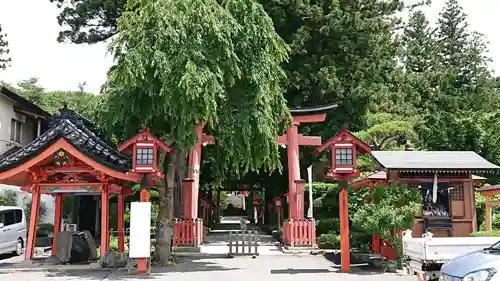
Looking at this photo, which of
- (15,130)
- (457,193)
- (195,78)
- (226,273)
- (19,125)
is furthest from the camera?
(19,125)

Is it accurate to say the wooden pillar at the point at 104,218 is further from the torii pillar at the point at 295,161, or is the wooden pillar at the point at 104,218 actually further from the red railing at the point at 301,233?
the torii pillar at the point at 295,161

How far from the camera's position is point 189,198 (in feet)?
70.4

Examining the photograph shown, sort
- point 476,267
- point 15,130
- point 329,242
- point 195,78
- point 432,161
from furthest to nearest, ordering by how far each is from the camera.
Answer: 1. point 15,130
2. point 329,242
3. point 432,161
4. point 195,78
5. point 476,267

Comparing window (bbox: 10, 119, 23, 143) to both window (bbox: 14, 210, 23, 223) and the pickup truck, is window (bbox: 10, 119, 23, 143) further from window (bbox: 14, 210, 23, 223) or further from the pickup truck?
the pickup truck

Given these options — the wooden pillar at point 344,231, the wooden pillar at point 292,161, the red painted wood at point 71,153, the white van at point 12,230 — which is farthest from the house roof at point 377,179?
the white van at point 12,230

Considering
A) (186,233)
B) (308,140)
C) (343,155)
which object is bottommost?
(186,233)

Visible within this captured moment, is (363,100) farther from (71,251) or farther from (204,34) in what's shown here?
(71,251)

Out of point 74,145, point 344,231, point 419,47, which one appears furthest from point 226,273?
point 419,47

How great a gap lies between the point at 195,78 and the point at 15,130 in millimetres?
17582

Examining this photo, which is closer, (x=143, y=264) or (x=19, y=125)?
(x=143, y=264)

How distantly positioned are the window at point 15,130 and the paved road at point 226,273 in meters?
13.1

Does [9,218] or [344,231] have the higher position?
[9,218]

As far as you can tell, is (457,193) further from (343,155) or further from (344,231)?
(343,155)

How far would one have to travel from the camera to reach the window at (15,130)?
26.6m
